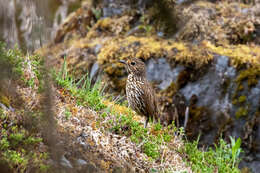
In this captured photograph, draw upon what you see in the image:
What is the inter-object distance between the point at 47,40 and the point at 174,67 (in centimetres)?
636

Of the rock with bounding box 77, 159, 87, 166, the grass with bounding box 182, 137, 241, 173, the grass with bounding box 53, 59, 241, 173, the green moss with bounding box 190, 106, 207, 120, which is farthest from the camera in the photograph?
the green moss with bounding box 190, 106, 207, 120

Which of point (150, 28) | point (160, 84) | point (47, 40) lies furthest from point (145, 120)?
point (47, 40)

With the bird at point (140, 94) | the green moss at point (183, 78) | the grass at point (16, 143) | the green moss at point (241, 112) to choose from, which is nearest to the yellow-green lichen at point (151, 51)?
the green moss at point (183, 78)

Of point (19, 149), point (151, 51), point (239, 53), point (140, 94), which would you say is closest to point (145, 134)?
point (140, 94)

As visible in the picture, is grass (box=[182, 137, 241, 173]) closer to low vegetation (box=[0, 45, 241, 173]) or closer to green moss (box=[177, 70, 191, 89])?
low vegetation (box=[0, 45, 241, 173])

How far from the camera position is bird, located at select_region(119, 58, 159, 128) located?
6.27 m

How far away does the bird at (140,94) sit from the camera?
20.6 feet

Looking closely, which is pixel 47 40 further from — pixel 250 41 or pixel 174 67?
pixel 250 41

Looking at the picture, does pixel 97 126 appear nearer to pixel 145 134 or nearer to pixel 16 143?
pixel 145 134

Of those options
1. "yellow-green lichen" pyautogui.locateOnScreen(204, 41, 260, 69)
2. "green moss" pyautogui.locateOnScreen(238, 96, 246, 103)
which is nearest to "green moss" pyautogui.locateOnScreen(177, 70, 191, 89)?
"yellow-green lichen" pyautogui.locateOnScreen(204, 41, 260, 69)

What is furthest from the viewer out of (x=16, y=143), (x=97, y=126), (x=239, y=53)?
(x=239, y=53)

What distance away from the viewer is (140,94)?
20.8 feet

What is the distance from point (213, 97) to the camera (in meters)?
7.58

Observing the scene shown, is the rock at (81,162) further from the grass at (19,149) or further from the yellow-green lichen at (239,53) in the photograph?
the yellow-green lichen at (239,53)
